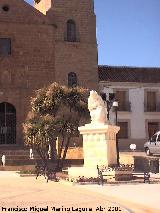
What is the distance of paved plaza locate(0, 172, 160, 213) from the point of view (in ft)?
35.4

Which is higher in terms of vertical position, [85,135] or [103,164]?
[85,135]

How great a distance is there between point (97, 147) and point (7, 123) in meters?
17.4

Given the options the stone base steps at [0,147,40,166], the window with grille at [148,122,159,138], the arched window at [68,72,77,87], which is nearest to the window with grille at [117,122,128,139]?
the window with grille at [148,122,159,138]

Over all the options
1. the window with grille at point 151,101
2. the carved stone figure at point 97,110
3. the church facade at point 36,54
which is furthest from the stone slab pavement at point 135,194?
the window with grille at point 151,101

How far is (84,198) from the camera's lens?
12.5 metres

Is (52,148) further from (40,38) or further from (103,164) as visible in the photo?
(40,38)

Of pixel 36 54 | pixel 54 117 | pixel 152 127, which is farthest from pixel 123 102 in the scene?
pixel 54 117

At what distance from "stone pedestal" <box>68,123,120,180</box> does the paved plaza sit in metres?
1.45

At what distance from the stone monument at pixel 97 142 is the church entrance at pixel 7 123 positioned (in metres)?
16.2

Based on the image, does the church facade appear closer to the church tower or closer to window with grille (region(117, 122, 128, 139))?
the church tower

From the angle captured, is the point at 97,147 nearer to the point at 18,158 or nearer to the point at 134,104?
the point at 18,158

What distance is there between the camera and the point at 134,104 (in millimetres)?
39406

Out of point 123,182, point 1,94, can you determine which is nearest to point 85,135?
point 123,182

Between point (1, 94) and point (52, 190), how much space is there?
20.2 metres
